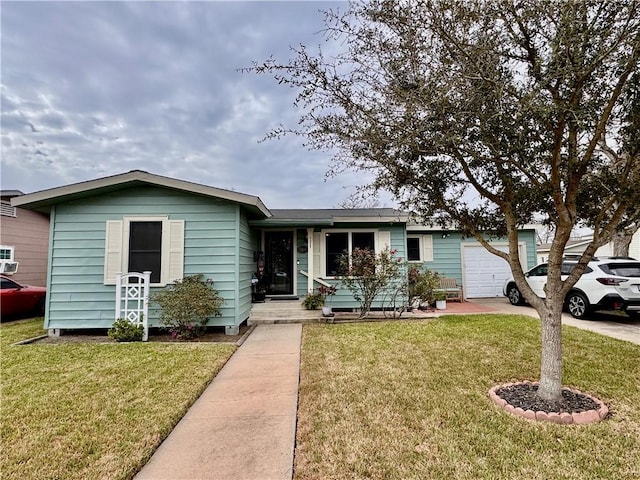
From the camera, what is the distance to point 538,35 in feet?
9.88

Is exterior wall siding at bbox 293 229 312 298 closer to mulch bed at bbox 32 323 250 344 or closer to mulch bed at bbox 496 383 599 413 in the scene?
mulch bed at bbox 32 323 250 344

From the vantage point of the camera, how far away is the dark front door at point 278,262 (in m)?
10.6

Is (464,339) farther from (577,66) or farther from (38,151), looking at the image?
(38,151)

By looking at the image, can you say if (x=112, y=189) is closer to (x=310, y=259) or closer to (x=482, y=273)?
(x=310, y=259)

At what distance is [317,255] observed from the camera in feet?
32.4

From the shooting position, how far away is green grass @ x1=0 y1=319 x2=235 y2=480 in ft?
8.38

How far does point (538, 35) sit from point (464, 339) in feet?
16.0

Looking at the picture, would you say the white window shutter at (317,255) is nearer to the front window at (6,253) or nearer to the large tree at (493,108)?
the large tree at (493,108)

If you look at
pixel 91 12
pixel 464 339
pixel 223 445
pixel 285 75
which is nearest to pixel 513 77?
pixel 285 75

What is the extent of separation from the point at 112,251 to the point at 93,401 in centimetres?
418

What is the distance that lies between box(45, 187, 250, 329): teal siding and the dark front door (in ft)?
11.0

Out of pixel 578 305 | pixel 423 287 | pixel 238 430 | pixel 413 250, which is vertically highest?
pixel 413 250

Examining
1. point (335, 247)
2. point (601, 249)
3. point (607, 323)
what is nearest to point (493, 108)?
point (335, 247)

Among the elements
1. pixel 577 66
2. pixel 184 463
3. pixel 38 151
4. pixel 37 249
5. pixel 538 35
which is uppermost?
pixel 38 151
